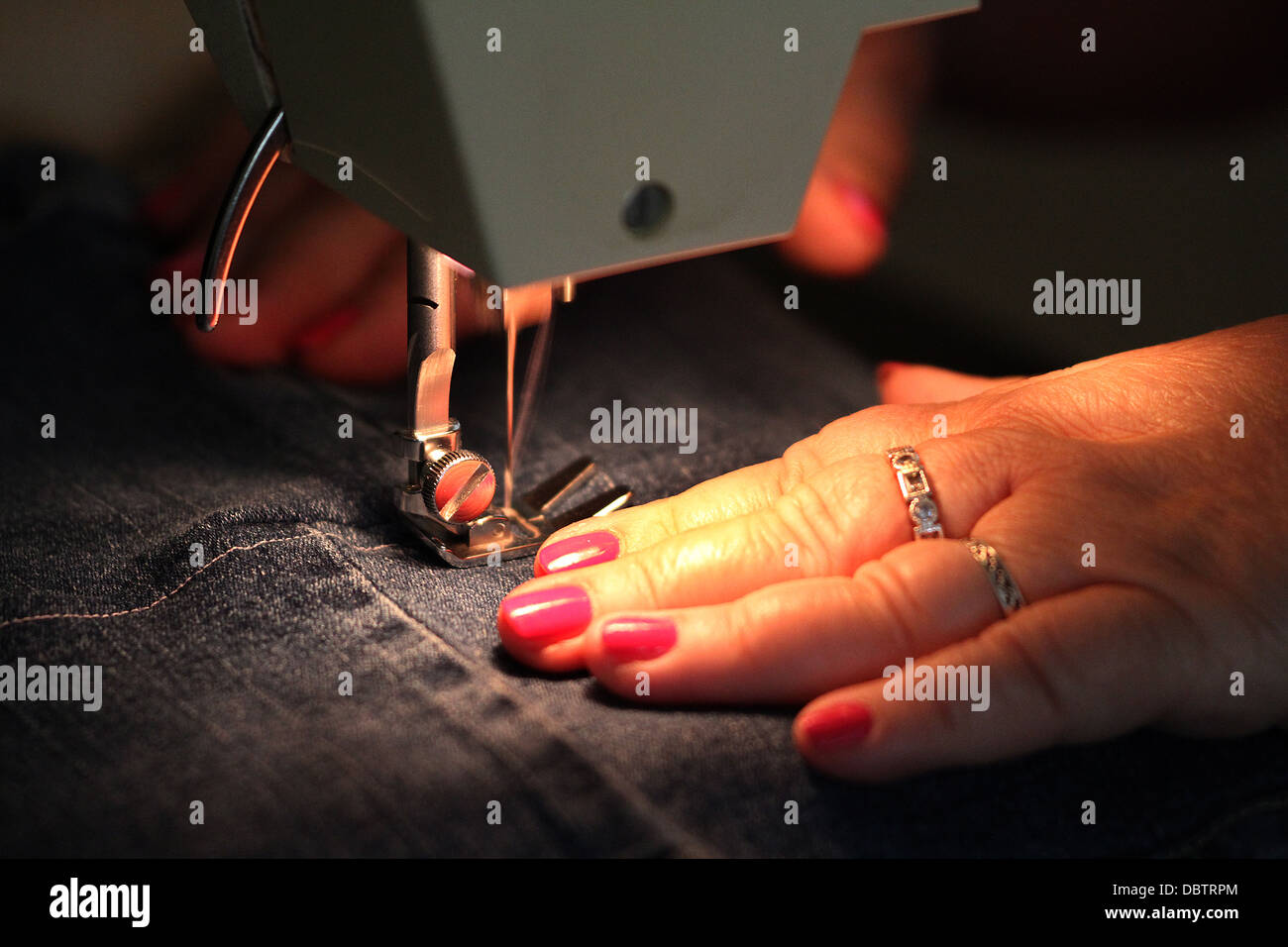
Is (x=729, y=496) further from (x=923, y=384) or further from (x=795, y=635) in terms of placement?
(x=923, y=384)

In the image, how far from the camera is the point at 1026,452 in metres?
0.62

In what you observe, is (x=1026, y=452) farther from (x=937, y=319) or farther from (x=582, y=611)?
(x=937, y=319)

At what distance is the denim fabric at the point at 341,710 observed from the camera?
1.55 ft

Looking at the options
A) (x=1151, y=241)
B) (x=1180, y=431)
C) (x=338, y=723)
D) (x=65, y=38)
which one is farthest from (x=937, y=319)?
(x=65, y=38)

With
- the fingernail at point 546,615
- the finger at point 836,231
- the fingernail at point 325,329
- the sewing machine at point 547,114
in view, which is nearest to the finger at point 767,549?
the fingernail at point 546,615

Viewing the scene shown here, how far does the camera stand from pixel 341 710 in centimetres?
53

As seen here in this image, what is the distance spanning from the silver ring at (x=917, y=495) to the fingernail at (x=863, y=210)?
73cm

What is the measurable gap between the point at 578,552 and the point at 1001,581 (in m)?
0.21
